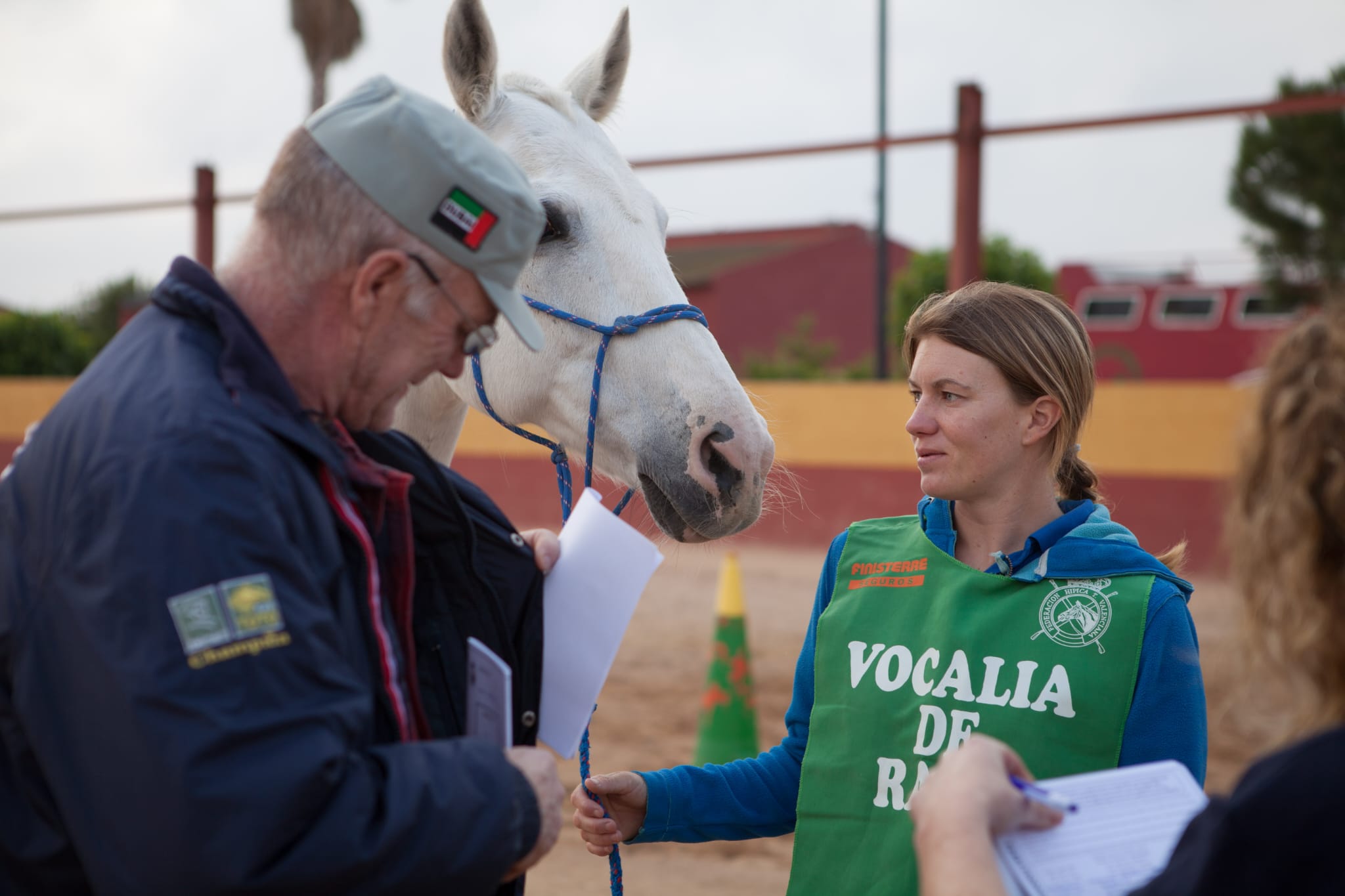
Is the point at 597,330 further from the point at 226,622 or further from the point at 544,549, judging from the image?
the point at 226,622

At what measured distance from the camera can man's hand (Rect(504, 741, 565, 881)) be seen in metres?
1.11

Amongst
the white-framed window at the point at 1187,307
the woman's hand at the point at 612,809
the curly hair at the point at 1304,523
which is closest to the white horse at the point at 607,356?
the woman's hand at the point at 612,809

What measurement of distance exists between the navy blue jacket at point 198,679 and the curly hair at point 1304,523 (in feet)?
2.40

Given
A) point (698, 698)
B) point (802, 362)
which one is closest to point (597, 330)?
point (698, 698)

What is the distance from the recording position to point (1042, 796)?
107 cm

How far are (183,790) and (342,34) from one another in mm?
15732

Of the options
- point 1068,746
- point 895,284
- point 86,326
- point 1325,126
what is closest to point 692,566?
point 1068,746

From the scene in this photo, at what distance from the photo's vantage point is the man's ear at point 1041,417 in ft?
5.65

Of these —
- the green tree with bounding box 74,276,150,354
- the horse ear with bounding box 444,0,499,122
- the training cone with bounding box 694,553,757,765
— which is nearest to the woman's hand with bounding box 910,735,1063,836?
the horse ear with bounding box 444,0,499,122

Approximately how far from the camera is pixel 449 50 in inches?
95.8

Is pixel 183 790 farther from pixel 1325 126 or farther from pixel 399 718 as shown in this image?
pixel 1325 126

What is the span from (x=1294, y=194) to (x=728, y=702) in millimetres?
22996

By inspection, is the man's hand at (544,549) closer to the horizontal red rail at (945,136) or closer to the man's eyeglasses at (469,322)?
the man's eyeglasses at (469,322)

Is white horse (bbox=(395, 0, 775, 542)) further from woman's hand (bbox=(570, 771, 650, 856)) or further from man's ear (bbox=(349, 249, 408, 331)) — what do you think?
man's ear (bbox=(349, 249, 408, 331))
